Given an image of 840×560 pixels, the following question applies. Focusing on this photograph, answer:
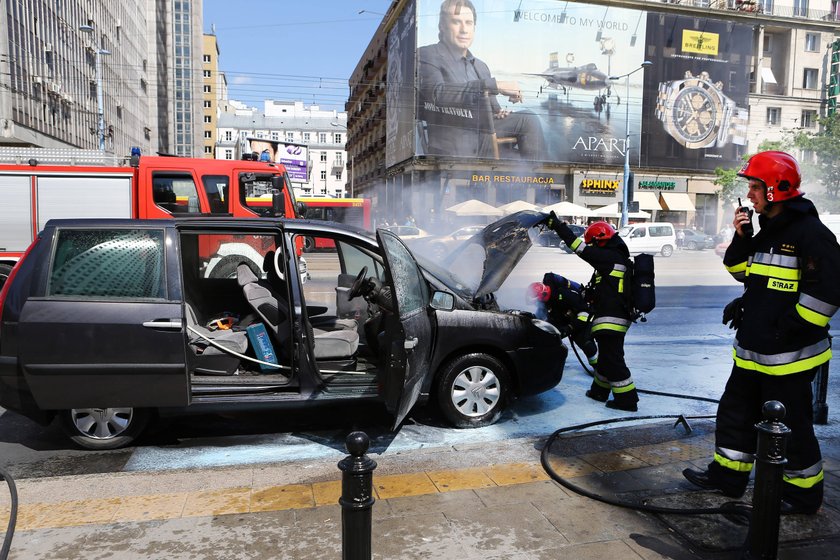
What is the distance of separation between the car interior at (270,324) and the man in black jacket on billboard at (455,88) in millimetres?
38367

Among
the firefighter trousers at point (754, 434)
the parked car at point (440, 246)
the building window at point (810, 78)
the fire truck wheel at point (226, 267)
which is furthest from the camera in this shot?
the building window at point (810, 78)

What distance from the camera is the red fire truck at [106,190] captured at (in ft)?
32.7

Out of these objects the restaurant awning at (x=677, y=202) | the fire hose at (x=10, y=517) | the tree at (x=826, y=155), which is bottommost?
the fire hose at (x=10, y=517)

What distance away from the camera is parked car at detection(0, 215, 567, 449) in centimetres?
408

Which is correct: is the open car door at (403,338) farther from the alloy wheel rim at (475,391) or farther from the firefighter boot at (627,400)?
the firefighter boot at (627,400)

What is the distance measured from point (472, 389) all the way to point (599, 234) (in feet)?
5.76

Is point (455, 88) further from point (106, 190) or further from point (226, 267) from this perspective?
point (226, 267)

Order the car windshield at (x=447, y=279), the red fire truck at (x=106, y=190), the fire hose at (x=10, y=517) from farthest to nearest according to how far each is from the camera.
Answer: the red fire truck at (x=106, y=190) < the car windshield at (x=447, y=279) < the fire hose at (x=10, y=517)

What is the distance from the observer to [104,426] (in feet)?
14.3

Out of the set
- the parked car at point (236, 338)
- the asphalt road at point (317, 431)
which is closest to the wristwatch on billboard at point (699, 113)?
the asphalt road at point (317, 431)

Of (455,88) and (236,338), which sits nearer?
(236,338)

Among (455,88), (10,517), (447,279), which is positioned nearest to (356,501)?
(10,517)

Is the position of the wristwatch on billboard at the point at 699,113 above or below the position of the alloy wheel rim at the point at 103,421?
above

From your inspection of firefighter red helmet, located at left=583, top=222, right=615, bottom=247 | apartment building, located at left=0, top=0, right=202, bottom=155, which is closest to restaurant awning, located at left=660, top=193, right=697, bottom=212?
apartment building, located at left=0, top=0, right=202, bottom=155
